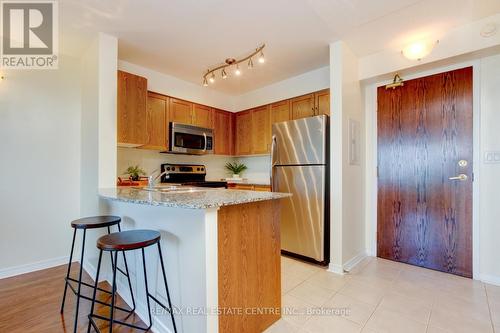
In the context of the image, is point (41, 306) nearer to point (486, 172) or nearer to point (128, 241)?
point (128, 241)

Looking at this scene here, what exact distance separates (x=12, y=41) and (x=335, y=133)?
3521 mm

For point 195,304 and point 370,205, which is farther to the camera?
point 370,205

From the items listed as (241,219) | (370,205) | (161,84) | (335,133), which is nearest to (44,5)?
(161,84)

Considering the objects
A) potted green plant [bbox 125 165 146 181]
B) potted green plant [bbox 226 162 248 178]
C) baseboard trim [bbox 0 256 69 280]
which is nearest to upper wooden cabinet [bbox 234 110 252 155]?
potted green plant [bbox 226 162 248 178]

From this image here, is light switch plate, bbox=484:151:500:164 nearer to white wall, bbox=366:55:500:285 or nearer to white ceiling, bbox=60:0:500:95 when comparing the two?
white wall, bbox=366:55:500:285

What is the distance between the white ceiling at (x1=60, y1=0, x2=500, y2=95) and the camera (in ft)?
6.52

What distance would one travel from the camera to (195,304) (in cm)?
133

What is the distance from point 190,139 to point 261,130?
1.14 metres

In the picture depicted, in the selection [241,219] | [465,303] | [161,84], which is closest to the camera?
[241,219]

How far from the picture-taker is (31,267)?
259 centimetres

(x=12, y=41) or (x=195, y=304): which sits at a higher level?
(x=12, y=41)

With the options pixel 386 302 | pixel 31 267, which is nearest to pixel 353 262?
pixel 386 302

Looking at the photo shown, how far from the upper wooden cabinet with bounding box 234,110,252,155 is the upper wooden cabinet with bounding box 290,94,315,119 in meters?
0.88

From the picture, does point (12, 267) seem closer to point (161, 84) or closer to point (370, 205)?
point (161, 84)
